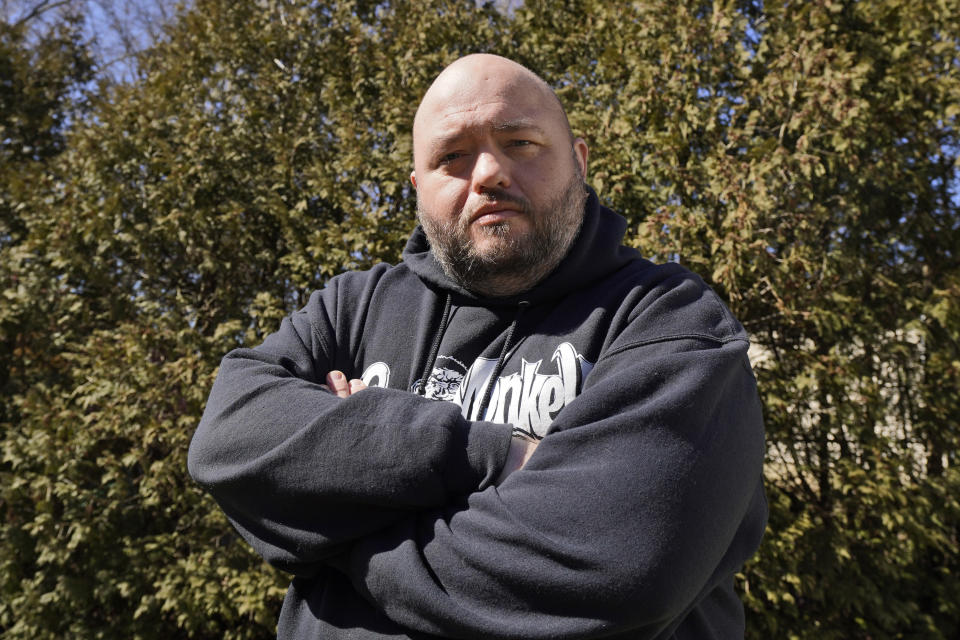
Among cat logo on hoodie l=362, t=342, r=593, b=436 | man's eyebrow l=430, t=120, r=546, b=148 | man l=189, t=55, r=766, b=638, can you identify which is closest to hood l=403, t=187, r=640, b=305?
man l=189, t=55, r=766, b=638

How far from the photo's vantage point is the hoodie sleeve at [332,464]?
1.24m

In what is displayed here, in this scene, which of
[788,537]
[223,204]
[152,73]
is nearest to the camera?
[788,537]

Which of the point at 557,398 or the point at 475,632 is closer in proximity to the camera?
the point at 475,632

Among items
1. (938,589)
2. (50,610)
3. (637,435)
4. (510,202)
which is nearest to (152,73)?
(50,610)

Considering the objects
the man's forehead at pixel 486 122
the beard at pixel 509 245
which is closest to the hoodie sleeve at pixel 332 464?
the beard at pixel 509 245

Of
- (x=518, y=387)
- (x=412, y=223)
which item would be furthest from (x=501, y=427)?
(x=412, y=223)

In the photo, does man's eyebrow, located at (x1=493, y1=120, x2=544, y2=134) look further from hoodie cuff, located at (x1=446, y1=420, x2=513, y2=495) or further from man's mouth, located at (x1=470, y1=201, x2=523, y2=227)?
hoodie cuff, located at (x1=446, y1=420, x2=513, y2=495)

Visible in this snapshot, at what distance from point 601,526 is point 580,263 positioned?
2.23 ft

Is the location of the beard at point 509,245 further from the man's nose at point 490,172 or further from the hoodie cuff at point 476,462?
the hoodie cuff at point 476,462

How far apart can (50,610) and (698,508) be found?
15.1 ft

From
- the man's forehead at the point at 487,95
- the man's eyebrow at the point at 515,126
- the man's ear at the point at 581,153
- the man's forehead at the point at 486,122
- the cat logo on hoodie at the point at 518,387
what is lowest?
the cat logo on hoodie at the point at 518,387

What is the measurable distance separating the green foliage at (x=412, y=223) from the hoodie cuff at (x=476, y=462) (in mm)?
2348

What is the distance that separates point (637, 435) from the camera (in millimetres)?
1187

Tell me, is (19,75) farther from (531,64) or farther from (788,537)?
(788,537)
